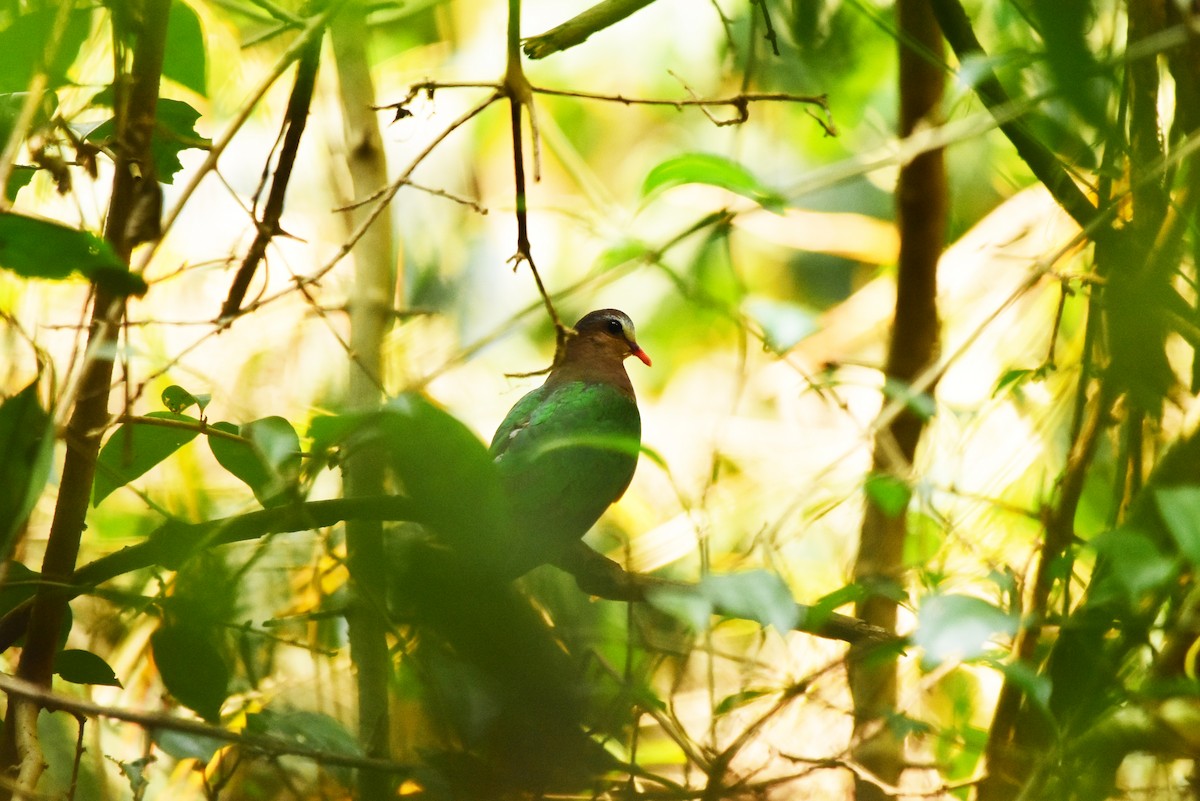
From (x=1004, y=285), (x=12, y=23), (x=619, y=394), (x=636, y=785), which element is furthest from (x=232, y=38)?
(x=636, y=785)

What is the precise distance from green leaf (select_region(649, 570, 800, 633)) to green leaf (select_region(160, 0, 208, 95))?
1.05 m

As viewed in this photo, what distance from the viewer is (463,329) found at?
3.94 meters

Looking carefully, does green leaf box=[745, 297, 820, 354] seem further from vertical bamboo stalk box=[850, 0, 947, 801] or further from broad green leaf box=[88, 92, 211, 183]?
broad green leaf box=[88, 92, 211, 183]

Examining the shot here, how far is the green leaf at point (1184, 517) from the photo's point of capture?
1.14 meters

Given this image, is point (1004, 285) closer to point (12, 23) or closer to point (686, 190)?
point (686, 190)

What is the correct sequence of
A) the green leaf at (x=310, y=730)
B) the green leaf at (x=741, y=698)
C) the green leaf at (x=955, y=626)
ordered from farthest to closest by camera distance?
the green leaf at (x=741, y=698), the green leaf at (x=310, y=730), the green leaf at (x=955, y=626)

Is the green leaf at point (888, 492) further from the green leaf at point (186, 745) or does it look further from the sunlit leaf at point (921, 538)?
the green leaf at point (186, 745)

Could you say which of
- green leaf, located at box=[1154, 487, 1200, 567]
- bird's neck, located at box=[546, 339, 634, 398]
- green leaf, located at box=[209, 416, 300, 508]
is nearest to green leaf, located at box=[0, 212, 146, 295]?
green leaf, located at box=[209, 416, 300, 508]

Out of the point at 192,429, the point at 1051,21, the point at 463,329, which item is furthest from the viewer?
the point at 463,329

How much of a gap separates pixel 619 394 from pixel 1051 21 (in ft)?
8.42

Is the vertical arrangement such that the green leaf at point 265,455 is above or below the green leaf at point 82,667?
above

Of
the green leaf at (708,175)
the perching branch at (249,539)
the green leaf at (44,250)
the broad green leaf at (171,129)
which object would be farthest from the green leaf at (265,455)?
the green leaf at (708,175)

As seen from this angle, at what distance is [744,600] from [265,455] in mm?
619

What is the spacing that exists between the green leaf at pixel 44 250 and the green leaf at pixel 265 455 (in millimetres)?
303
